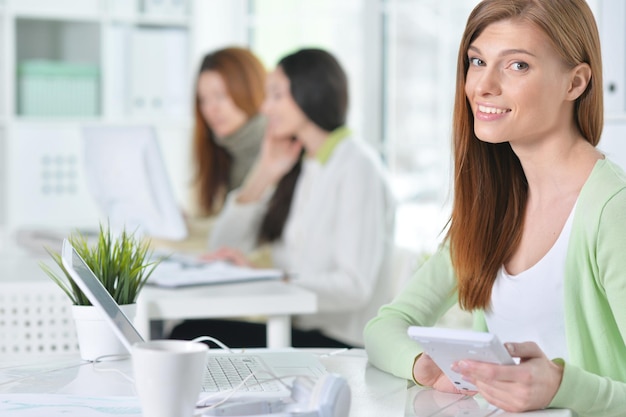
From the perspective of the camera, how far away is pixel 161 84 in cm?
434

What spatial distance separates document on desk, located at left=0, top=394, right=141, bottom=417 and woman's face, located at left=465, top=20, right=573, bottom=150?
2.26 ft

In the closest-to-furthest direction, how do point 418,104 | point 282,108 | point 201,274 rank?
point 201,274
point 282,108
point 418,104

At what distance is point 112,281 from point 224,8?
3.15m

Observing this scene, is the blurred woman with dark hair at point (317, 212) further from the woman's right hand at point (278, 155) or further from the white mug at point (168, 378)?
the white mug at point (168, 378)

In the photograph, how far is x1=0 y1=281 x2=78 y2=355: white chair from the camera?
7.52 ft

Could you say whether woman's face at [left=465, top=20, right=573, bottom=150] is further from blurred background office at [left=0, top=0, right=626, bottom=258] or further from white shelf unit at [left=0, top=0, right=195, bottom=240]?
white shelf unit at [left=0, top=0, right=195, bottom=240]

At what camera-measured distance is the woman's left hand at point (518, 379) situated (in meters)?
1.21

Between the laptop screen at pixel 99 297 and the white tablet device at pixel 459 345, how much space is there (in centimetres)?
36

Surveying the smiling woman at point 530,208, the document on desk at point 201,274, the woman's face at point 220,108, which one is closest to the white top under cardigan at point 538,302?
the smiling woman at point 530,208

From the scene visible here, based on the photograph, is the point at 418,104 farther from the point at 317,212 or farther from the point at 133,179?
the point at 133,179

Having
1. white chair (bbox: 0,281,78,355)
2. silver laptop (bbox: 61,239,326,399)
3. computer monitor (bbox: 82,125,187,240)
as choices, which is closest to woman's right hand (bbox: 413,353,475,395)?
silver laptop (bbox: 61,239,326,399)

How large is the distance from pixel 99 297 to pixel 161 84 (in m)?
3.11

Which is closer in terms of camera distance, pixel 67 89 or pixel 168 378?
pixel 168 378

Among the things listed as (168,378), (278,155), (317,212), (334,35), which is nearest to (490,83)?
(168,378)
